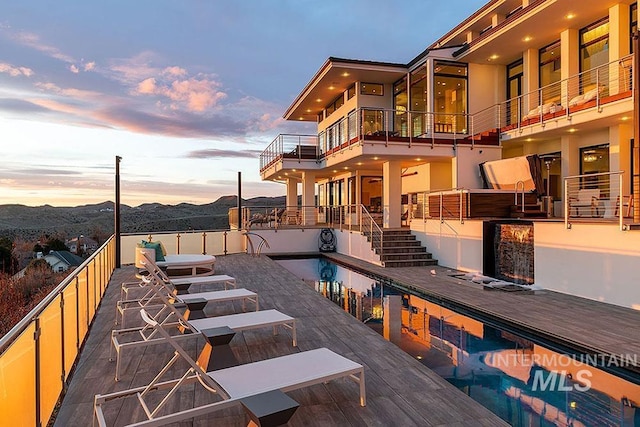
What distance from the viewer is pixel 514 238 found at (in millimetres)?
9953

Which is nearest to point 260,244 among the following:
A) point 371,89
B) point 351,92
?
point 351,92

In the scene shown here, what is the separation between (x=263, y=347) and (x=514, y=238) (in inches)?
287

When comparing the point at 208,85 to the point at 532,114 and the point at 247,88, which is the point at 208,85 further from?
the point at 532,114

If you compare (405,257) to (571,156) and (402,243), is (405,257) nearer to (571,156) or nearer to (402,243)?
(402,243)

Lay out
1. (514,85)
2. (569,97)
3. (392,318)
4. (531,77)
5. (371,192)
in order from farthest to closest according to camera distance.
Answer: (371,192) < (514,85) < (531,77) < (569,97) < (392,318)

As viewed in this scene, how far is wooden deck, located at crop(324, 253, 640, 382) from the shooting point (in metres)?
5.25

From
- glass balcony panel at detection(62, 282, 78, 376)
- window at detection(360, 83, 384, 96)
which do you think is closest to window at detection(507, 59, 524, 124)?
window at detection(360, 83, 384, 96)

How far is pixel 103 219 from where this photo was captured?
42.3m

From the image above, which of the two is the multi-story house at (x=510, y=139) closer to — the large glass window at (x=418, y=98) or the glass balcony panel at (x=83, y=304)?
the large glass window at (x=418, y=98)

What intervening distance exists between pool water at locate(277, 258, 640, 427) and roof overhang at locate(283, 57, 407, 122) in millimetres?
12066

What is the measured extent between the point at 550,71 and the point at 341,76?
8.08m

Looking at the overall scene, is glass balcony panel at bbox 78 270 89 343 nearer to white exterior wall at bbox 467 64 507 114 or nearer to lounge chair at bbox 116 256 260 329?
lounge chair at bbox 116 256 260 329

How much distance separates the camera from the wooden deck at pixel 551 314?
525 cm

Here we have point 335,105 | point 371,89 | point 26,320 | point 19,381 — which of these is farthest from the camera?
point 335,105
